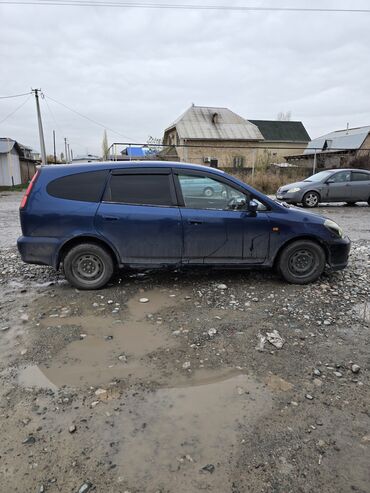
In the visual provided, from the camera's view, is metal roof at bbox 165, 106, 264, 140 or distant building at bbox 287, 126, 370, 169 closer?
distant building at bbox 287, 126, 370, 169

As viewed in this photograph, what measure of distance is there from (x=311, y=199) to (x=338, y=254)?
9.08 meters

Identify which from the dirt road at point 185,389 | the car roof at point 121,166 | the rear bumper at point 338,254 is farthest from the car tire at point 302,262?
the car roof at point 121,166

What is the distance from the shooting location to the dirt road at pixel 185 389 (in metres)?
2.12

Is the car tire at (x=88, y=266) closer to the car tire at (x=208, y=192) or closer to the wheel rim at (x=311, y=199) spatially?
the car tire at (x=208, y=192)

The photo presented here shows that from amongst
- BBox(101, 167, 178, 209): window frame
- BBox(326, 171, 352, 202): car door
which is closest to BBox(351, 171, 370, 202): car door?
BBox(326, 171, 352, 202): car door

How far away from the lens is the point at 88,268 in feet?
16.0

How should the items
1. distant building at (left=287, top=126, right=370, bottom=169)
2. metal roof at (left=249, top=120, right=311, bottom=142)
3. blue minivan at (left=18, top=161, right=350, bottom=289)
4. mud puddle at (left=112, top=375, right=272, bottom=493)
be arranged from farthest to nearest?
metal roof at (left=249, top=120, right=311, bottom=142) < distant building at (left=287, top=126, right=370, bottom=169) < blue minivan at (left=18, top=161, right=350, bottom=289) < mud puddle at (left=112, top=375, right=272, bottom=493)

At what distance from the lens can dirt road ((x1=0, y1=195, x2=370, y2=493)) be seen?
2.12 meters

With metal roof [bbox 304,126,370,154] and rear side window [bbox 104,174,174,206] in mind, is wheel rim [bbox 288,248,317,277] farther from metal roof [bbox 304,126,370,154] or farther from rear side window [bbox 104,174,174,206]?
metal roof [bbox 304,126,370,154]

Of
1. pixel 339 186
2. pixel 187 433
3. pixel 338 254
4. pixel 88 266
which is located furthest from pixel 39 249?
pixel 339 186

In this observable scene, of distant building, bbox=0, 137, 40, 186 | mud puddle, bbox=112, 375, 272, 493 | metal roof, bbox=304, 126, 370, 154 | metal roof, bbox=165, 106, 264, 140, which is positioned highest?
metal roof, bbox=165, 106, 264, 140

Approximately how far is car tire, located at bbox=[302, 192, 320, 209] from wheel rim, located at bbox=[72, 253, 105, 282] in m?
10.4

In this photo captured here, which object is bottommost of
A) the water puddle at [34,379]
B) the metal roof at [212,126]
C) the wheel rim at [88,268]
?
the water puddle at [34,379]

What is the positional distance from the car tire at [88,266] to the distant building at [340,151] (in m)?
19.2
